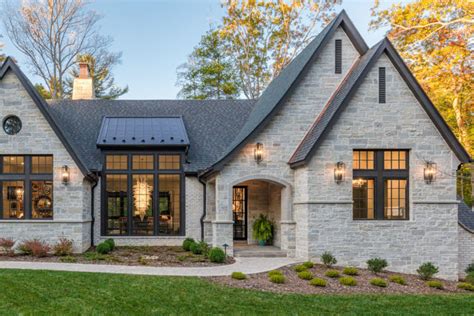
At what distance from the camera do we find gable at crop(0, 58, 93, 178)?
13.9 metres

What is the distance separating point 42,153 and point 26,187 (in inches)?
48.8

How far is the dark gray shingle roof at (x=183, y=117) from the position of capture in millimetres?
17016

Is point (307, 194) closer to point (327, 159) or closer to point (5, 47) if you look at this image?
point (327, 159)

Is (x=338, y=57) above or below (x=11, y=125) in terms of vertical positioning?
above

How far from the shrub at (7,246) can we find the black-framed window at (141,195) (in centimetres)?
342

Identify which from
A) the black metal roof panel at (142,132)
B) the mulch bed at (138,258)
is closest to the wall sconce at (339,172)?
the mulch bed at (138,258)

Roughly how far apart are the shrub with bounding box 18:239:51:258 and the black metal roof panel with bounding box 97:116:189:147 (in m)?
4.19

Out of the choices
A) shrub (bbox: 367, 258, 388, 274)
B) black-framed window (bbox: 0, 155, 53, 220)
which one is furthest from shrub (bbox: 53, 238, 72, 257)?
shrub (bbox: 367, 258, 388, 274)

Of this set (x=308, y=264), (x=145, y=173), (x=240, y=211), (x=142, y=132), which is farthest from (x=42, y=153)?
(x=308, y=264)

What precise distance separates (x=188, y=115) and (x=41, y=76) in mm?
14583

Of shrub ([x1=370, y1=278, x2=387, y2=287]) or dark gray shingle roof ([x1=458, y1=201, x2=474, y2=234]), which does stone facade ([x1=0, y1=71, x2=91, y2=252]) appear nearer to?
shrub ([x1=370, y1=278, x2=387, y2=287])

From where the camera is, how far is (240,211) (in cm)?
1698

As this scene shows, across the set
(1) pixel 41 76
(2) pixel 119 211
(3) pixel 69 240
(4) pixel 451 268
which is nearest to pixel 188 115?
(2) pixel 119 211

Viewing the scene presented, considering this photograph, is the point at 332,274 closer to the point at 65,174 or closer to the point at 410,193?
the point at 410,193
